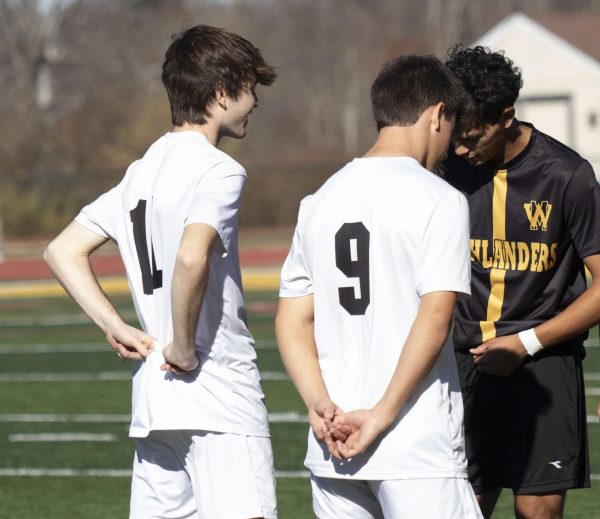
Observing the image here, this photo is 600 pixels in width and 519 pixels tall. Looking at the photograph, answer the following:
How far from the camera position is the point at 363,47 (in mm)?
57500

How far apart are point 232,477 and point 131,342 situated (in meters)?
0.52

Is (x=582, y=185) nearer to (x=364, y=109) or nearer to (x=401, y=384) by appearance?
(x=401, y=384)

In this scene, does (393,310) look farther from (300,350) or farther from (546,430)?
(546,430)

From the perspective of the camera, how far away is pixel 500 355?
4.38 meters

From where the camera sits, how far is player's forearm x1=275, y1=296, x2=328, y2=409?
3549 millimetres

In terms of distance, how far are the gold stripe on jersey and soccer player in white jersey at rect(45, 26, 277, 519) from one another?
97 centimetres

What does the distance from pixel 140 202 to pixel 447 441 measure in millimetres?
1184

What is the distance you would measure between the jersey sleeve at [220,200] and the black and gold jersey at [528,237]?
1.09 meters

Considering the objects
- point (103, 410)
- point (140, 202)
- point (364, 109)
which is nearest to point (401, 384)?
point (140, 202)

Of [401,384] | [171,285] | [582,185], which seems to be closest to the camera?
[401,384]

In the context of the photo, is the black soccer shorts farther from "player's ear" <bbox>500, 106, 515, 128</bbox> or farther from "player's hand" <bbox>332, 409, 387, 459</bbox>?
"player's hand" <bbox>332, 409, 387, 459</bbox>

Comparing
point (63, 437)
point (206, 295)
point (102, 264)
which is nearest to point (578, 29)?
point (102, 264)

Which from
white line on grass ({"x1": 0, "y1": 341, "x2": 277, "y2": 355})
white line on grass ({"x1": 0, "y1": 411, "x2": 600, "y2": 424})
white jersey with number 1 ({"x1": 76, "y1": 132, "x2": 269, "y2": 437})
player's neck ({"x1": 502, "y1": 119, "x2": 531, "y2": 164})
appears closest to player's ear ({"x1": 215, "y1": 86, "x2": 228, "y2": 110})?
white jersey with number 1 ({"x1": 76, "y1": 132, "x2": 269, "y2": 437})

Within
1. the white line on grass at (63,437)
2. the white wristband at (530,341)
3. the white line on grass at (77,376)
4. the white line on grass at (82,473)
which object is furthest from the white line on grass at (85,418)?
the white wristband at (530,341)
